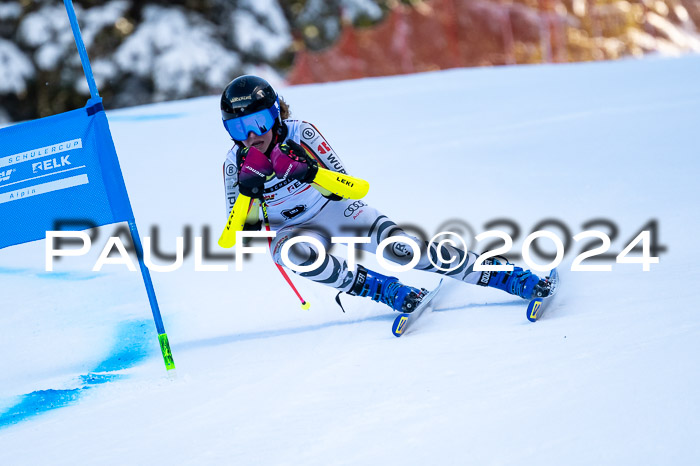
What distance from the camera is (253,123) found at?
3.82 m

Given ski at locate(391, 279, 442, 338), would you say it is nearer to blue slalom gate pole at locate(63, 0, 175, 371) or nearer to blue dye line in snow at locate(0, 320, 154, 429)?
blue slalom gate pole at locate(63, 0, 175, 371)

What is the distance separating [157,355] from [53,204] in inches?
37.7

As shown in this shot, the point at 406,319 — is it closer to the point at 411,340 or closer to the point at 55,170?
the point at 411,340

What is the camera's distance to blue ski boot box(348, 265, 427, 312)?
4031 mm

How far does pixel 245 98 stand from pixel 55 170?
0.94 m

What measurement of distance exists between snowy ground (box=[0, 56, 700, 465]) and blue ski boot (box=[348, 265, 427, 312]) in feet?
0.39

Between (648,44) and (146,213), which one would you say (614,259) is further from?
(648,44)

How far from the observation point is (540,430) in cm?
249

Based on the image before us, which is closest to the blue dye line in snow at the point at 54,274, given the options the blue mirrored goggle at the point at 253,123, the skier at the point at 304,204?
the skier at the point at 304,204

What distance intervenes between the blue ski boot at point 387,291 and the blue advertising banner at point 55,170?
3.86 feet

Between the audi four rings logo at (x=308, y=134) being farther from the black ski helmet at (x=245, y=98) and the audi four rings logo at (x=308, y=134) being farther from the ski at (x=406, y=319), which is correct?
the ski at (x=406, y=319)

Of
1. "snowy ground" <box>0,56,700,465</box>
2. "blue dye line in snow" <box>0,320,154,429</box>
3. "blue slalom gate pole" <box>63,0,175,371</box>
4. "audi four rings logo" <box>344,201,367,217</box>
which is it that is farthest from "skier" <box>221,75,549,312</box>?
"blue dye line in snow" <box>0,320,154,429</box>

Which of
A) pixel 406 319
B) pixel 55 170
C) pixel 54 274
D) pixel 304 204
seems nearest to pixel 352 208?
pixel 304 204

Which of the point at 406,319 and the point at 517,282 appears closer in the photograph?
the point at 406,319
